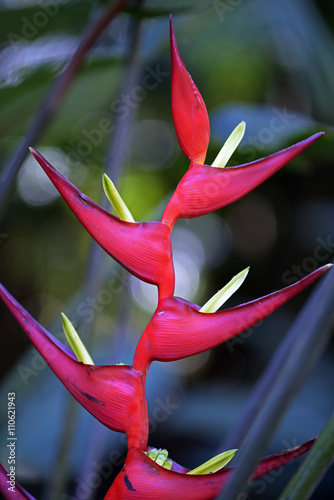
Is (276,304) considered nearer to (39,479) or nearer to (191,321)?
(191,321)

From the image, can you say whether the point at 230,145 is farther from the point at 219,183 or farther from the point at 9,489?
the point at 9,489

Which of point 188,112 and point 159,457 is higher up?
point 188,112

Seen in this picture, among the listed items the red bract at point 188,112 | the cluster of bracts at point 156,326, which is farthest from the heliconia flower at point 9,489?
the red bract at point 188,112

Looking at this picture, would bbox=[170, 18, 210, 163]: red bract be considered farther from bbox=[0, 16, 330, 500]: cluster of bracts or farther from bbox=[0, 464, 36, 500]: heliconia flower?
bbox=[0, 464, 36, 500]: heliconia flower

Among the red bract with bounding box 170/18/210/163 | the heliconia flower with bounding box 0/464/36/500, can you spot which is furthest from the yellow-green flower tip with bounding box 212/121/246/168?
the heliconia flower with bounding box 0/464/36/500

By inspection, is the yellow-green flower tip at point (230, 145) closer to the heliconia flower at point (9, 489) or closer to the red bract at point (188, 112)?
the red bract at point (188, 112)

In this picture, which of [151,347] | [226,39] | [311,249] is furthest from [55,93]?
[311,249]

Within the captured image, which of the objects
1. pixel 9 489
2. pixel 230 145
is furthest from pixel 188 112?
pixel 9 489
